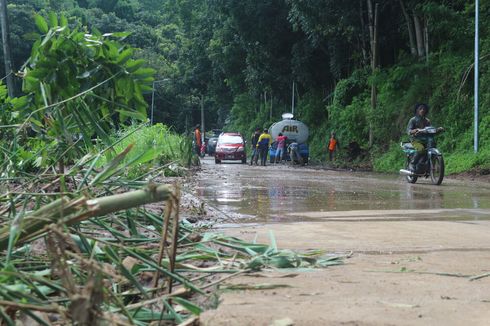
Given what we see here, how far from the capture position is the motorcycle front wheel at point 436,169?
1341 cm

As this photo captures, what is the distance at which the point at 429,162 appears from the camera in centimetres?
1388

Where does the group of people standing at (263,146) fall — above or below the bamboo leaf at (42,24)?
below

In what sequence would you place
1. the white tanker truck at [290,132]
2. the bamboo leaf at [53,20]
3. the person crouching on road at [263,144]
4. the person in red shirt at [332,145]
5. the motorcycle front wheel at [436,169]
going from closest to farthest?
the bamboo leaf at [53,20] < the motorcycle front wheel at [436,169] < the person crouching on road at [263,144] < the person in red shirt at [332,145] < the white tanker truck at [290,132]

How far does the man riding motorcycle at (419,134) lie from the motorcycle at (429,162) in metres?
0.04

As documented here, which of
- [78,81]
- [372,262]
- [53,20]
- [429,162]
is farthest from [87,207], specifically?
[429,162]

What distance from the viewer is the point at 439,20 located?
2145cm

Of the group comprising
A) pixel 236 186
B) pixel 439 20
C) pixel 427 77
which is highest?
pixel 439 20

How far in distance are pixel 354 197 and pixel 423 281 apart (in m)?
6.69

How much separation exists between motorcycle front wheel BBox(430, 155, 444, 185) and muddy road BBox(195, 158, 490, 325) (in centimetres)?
383

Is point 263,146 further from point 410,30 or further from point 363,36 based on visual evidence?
point 410,30

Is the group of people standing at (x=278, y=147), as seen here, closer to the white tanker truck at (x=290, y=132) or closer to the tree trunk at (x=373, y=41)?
the white tanker truck at (x=290, y=132)

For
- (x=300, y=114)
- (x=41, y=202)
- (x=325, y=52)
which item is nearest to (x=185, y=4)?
(x=300, y=114)

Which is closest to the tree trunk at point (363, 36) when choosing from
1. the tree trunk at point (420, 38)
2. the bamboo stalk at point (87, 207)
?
the tree trunk at point (420, 38)

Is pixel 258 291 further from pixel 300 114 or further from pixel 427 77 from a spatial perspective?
pixel 300 114
